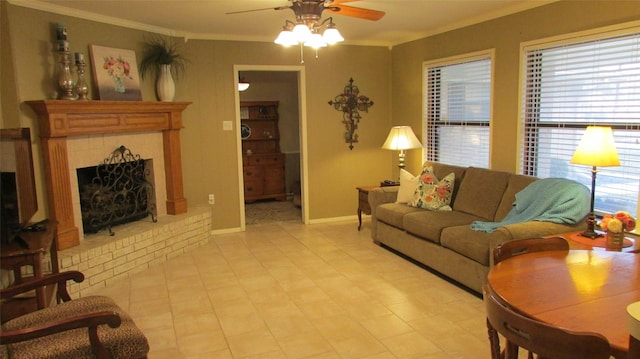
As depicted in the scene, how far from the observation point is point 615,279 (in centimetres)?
193

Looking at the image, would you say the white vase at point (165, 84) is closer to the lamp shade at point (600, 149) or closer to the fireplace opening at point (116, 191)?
the fireplace opening at point (116, 191)

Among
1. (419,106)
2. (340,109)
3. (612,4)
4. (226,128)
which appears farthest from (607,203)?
(226,128)

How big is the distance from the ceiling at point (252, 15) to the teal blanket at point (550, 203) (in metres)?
1.63

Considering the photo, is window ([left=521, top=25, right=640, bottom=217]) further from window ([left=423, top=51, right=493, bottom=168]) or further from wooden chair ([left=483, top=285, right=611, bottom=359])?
wooden chair ([left=483, top=285, right=611, bottom=359])

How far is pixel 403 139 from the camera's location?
18.0 feet

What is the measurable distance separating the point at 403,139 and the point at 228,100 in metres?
2.20

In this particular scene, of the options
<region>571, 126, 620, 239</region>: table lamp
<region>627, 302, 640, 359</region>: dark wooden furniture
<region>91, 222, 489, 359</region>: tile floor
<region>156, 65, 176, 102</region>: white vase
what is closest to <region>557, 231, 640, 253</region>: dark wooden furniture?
<region>571, 126, 620, 239</region>: table lamp

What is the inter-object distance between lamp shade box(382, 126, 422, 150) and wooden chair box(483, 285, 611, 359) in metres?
3.98

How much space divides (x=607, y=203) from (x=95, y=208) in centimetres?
447

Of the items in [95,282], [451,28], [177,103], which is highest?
[451,28]

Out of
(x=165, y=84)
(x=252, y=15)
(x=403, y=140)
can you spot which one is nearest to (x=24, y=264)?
Result: (x=165, y=84)

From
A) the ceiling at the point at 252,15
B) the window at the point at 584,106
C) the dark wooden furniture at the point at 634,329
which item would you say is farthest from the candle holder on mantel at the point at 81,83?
the dark wooden furniture at the point at 634,329

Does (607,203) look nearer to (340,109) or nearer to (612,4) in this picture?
(612,4)

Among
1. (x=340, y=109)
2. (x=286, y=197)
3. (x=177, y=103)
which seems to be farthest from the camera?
(x=286, y=197)
